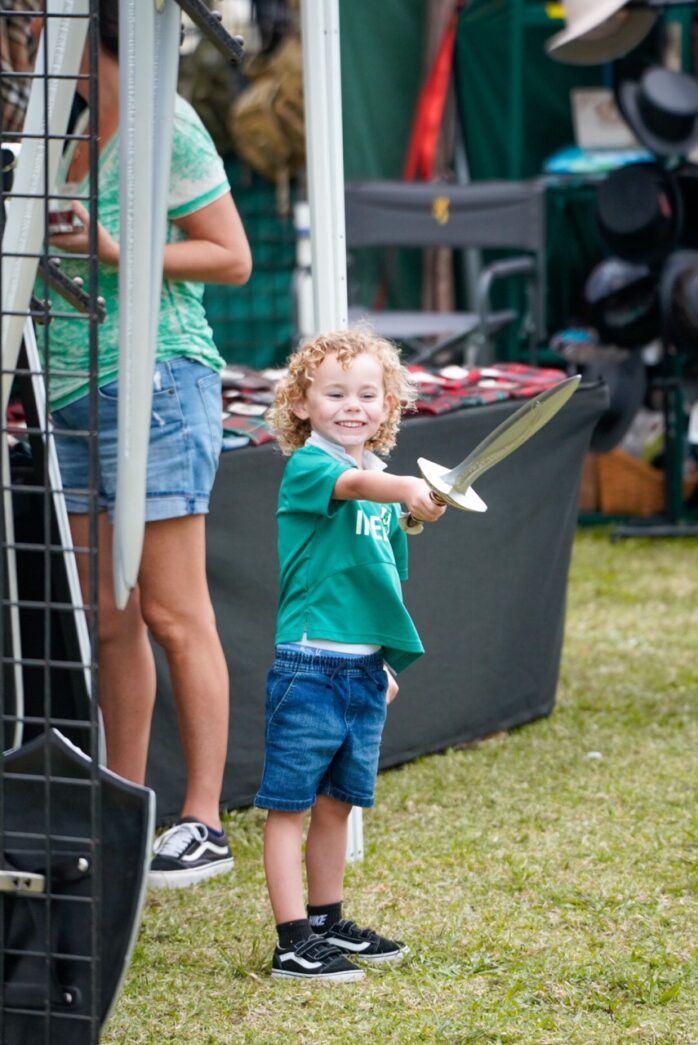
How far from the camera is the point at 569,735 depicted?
12.3 ft

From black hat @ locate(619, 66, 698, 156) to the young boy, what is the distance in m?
3.56

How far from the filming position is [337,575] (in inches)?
92.3

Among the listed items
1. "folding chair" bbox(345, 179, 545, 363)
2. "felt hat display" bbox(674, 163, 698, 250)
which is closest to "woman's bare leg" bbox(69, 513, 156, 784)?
"felt hat display" bbox(674, 163, 698, 250)

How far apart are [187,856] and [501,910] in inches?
22.1

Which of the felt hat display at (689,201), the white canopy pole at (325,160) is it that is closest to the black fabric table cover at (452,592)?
the white canopy pole at (325,160)

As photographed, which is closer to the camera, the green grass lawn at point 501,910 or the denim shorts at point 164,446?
the green grass lawn at point 501,910

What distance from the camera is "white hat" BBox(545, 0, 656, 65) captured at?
4.38 metres

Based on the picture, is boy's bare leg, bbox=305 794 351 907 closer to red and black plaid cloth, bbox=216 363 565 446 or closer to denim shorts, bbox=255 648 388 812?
denim shorts, bbox=255 648 388 812

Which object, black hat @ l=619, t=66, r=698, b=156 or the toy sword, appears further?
black hat @ l=619, t=66, r=698, b=156

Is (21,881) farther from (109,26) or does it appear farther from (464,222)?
(464,222)

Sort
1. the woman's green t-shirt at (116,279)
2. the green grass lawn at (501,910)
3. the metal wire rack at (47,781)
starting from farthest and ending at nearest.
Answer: the woman's green t-shirt at (116,279), the green grass lawn at (501,910), the metal wire rack at (47,781)

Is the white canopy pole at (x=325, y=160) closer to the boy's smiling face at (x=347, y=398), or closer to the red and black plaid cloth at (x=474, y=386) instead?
the boy's smiling face at (x=347, y=398)

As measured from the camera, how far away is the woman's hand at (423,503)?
203 cm

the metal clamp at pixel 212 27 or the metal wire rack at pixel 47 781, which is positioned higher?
the metal clamp at pixel 212 27
